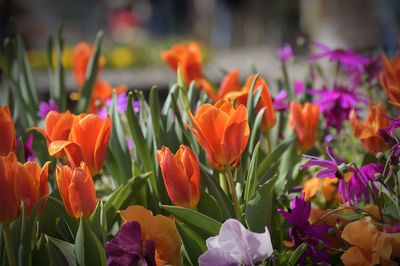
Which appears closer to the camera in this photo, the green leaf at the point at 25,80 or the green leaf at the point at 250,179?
the green leaf at the point at 250,179

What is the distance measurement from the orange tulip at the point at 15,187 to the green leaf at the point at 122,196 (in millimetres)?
127

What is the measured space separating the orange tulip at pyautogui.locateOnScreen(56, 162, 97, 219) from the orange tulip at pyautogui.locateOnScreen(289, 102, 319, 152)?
1.75ft

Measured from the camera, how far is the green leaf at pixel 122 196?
3.65 ft

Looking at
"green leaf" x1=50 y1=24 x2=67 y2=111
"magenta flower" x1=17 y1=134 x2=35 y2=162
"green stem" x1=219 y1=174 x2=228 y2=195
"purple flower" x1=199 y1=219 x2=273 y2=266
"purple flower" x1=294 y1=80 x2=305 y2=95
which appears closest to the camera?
"purple flower" x1=199 y1=219 x2=273 y2=266

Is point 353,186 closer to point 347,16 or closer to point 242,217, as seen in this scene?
point 242,217

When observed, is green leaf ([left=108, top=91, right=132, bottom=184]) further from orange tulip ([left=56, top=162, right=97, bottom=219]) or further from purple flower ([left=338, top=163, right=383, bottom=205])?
purple flower ([left=338, top=163, right=383, bottom=205])

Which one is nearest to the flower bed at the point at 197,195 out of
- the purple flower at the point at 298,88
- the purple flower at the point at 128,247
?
the purple flower at the point at 128,247

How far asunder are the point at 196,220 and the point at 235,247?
0.31 feet

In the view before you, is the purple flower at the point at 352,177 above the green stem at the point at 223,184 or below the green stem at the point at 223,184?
above

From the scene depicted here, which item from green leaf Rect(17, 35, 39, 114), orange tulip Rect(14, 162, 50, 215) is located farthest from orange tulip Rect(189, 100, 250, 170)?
green leaf Rect(17, 35, 39, 114)

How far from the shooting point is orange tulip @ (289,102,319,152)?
1428mm

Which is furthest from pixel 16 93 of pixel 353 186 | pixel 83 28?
pixel 83 28

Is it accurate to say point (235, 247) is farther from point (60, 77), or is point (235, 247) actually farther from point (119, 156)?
point (60, 77)

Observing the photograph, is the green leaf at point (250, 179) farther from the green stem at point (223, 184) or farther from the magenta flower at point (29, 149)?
the magenta flower at point (29, 149)
